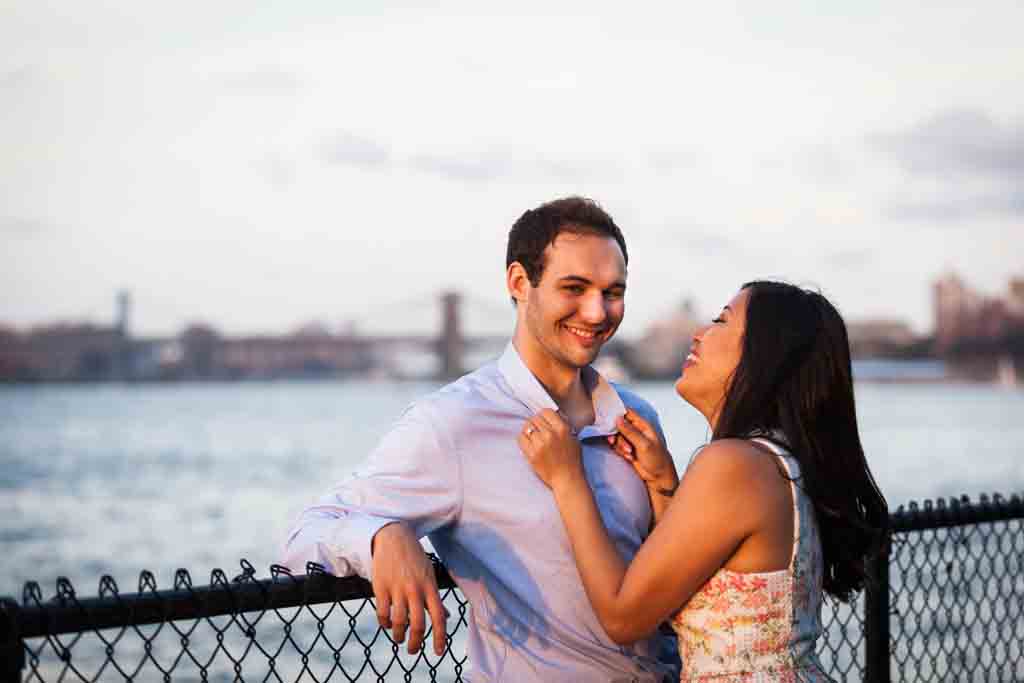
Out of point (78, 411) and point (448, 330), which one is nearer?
point (448, 330)

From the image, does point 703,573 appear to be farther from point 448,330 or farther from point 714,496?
point 448,330

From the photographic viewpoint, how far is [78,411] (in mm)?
82188

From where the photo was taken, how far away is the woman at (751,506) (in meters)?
2.15

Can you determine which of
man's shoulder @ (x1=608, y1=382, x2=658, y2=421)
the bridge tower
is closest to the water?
man's shoulder @ (x1=608, y1=382, x2=658, y2=421)

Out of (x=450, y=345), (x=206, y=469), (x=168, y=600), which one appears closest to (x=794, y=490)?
(x=168, y=600)

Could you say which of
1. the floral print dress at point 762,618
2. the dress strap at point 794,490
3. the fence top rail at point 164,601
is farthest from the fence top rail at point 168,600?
the dress strap at point 794,490

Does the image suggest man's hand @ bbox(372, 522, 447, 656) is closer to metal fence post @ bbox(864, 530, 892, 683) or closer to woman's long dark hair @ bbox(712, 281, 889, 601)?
woman's long dark hair @ bbox(712, 281, 889, 601)

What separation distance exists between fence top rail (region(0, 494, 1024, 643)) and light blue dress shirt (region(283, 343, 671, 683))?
0.10m

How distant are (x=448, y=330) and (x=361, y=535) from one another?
5470cm

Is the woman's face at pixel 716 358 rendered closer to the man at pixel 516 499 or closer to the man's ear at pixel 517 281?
the man at pixel 516 499

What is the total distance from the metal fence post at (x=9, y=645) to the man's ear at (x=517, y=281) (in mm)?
1242

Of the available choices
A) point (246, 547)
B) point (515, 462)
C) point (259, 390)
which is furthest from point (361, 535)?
point (259, 390)

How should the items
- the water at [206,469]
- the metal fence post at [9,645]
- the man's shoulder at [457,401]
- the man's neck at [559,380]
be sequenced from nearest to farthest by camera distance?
the metal fence post at [9,645] → the man's shoulder at [457,401] → the man's neck at [559,380] → the water at [206,469]

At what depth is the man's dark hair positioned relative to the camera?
2574 millimetres
